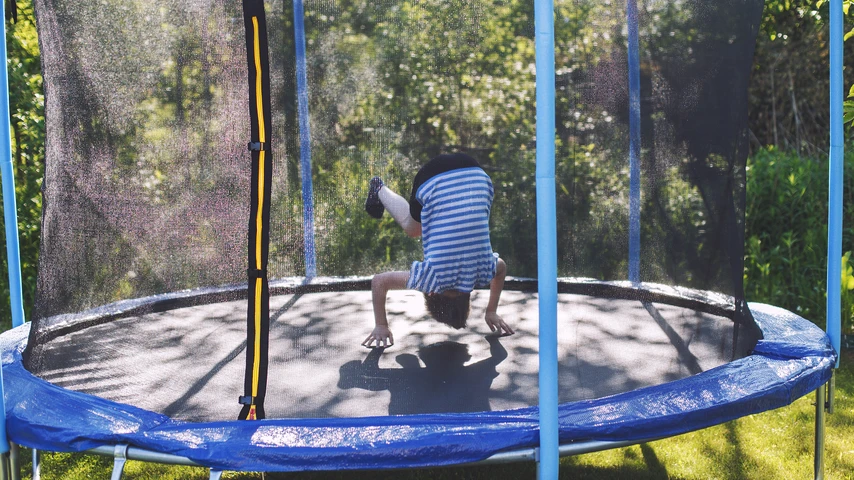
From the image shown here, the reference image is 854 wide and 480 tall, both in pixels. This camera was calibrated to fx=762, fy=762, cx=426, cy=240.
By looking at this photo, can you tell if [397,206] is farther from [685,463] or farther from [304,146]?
[685,463]

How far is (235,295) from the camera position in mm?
2010

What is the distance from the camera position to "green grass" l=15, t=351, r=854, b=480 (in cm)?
258

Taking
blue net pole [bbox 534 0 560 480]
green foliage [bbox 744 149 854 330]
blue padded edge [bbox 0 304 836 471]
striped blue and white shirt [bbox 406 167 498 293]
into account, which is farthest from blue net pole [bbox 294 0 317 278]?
green foliage [bbox 744 149 854 330]

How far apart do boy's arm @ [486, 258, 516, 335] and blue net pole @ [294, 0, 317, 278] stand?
0.49 meters

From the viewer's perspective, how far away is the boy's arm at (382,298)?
204cm

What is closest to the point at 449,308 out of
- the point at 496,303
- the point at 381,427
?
the point at 496,303

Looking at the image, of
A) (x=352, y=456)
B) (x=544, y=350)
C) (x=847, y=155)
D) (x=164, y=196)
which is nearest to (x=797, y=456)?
(x=544, y=350)

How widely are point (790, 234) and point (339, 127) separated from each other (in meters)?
3.34

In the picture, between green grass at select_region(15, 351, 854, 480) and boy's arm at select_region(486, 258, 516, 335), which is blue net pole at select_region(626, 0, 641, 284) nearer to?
boy's arm at select_region(486, 258, 516, 335)

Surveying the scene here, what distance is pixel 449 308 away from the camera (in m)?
2.07

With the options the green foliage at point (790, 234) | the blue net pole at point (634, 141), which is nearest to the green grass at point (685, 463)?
the blue net pole at point (634, 141)

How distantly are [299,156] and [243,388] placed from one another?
622 millimetres

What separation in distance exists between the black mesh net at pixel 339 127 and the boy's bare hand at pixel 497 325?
176 millimetres

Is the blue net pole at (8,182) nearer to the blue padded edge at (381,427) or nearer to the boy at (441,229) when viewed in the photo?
the blue padded edge at (381,427)
